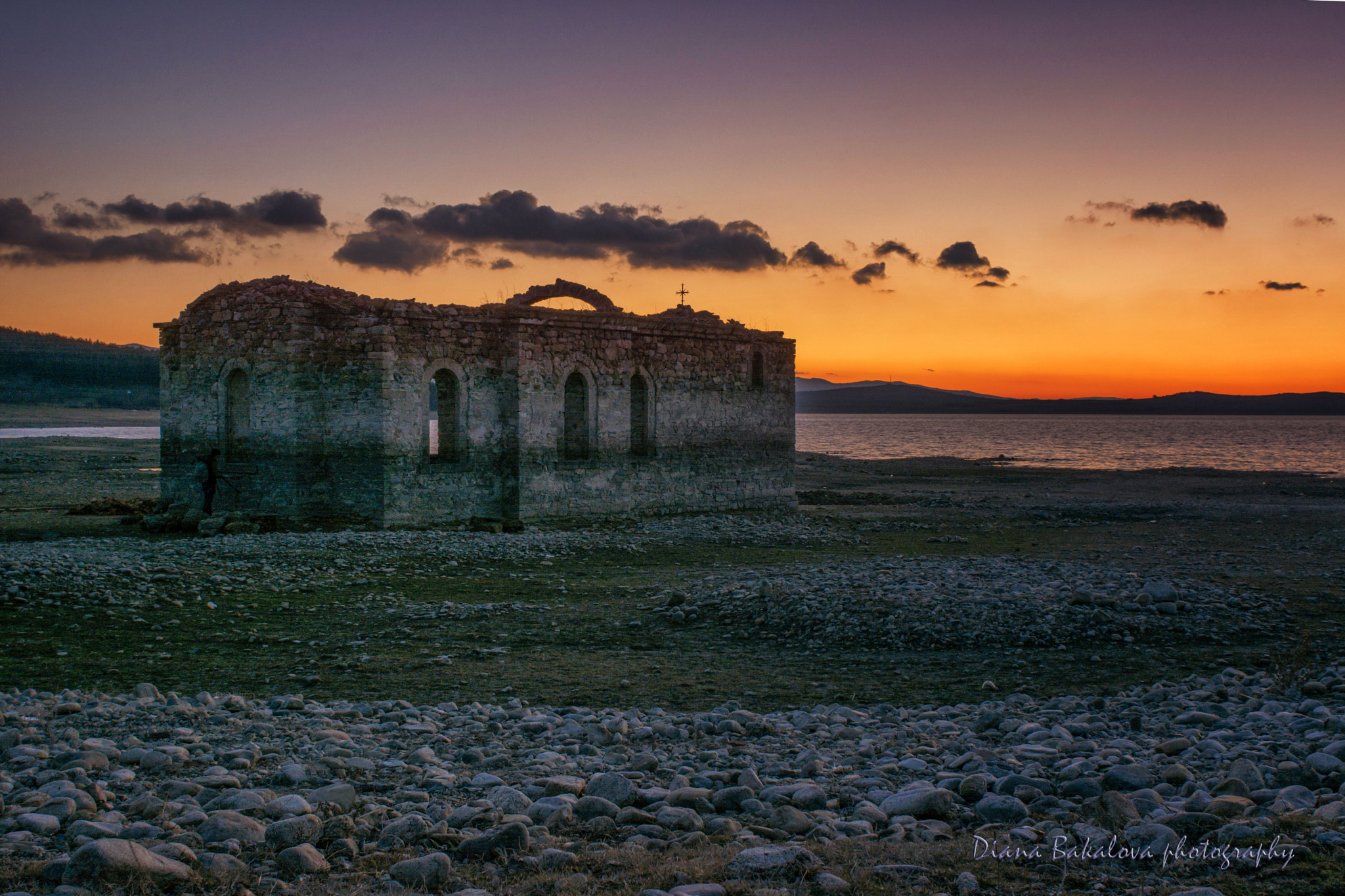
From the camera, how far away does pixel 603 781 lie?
202 inches

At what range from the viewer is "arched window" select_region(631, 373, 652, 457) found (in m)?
23.5

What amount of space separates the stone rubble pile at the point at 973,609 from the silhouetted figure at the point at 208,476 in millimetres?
12626

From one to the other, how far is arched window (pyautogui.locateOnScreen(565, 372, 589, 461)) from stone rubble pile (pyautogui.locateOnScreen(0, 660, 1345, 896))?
14.7 metres

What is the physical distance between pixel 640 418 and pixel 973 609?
13.8m

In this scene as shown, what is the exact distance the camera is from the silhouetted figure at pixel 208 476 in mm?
19531

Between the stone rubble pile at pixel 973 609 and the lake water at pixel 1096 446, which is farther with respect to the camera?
the lake water at pixel 1096 446

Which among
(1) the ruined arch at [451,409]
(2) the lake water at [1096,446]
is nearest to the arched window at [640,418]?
(1) the ruined arch at [451,409]

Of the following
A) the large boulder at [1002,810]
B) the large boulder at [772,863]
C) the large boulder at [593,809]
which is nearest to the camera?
the large boulder at [772,863]

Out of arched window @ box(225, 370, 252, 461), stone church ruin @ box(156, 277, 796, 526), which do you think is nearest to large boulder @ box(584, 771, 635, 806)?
stone church ruin @ box(156, 277, 796, 526)

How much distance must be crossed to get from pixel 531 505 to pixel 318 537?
530cm

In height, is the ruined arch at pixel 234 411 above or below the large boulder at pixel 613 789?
above

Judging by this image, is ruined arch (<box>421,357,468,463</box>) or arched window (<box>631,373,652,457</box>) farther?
arched window (<box>631,373,652,457</box>)

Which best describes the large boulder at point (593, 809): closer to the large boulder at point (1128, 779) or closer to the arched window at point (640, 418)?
the large boulder at point (1128, 779)

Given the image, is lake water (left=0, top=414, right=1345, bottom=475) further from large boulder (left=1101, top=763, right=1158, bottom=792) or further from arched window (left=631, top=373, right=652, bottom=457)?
large boulder (left=1101, top=763, right=1158, bottom=792)
